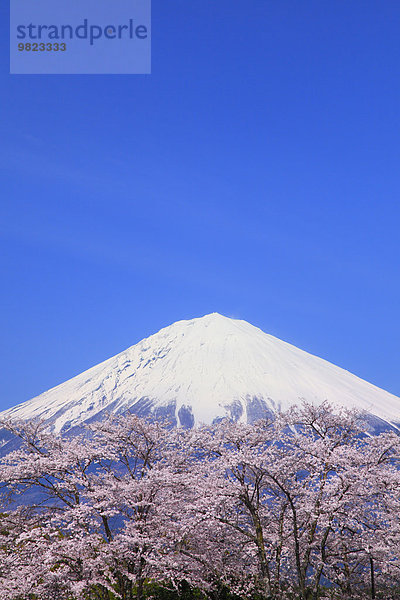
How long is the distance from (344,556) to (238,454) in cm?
460

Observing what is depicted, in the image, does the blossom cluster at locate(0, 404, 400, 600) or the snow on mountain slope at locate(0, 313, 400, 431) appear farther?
the snow on mountain slope at locate(0, 313, 400, 431)

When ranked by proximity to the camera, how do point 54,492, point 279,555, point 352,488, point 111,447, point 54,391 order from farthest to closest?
point 54,391 < point 111,447 < point 54,492 < point 279,555 < point 352,488

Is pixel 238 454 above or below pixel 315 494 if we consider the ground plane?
above

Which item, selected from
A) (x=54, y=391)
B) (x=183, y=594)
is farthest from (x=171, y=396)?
(x=183, y=594)

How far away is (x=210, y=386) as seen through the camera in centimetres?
17550

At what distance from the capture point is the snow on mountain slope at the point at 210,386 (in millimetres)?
159750

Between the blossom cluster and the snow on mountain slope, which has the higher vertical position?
the snow on mountain slope

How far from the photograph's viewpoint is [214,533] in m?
15.7

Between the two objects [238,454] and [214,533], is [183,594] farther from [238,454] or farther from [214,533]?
[238,454]

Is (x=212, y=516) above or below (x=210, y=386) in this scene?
below

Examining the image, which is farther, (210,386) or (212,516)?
(210,386)

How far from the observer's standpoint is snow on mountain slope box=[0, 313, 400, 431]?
15975cm

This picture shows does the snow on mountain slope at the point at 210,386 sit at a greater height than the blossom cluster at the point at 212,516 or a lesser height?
greater

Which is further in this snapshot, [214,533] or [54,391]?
[54,391]
